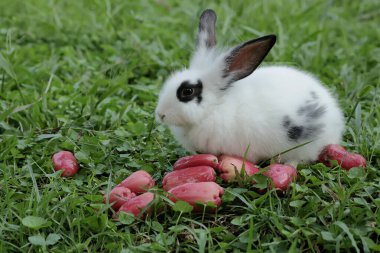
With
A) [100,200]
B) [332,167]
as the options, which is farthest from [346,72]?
[100,200]

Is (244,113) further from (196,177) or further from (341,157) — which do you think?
(341,157)

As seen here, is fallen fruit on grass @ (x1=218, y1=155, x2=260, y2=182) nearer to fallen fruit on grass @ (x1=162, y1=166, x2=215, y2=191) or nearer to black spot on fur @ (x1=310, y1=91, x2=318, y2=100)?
fallen fruit on grass @ (x1=162, y1=166, x2=215, y2=191)

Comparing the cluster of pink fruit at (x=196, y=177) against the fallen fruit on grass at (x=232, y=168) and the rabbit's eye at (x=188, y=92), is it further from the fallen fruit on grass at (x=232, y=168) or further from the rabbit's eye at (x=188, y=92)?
the rabbit's eye at (x=188, y=92)

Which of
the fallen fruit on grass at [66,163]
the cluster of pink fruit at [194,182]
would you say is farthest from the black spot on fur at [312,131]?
the fallen fruit on grass at [66,163]

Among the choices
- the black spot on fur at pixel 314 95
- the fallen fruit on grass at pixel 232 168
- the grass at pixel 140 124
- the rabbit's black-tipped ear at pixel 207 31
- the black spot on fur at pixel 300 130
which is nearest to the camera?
the grass at pixel 140 124

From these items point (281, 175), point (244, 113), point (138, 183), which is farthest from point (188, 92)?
point (281, 175)

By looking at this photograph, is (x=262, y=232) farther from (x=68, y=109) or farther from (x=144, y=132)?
(x=68, y=109)

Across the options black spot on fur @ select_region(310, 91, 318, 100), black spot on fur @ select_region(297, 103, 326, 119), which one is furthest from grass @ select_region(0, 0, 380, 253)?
black spot on fur @ select_region(310, 91, 318, 100)
